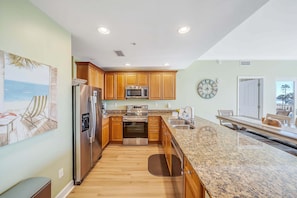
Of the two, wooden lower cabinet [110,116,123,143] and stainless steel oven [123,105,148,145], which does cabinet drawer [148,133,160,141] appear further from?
wooden lower cabinet [110,116,123,143]

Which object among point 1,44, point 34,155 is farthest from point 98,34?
point 34,155

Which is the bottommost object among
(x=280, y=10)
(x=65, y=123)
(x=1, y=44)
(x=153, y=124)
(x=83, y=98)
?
(x=153, y=124)

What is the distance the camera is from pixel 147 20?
6.14 ft

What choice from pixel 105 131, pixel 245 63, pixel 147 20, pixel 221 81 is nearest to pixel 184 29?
pixel 147 20

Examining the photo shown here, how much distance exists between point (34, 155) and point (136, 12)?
195 cm

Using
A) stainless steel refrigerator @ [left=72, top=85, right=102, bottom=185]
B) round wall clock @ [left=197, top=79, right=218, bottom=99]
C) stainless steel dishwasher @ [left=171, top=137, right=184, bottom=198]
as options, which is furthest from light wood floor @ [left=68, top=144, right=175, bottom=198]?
round wall clock @ [left=197, top=79, right=218, bottom=99]

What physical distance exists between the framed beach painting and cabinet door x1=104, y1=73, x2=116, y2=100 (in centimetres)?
300

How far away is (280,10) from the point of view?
2.31m

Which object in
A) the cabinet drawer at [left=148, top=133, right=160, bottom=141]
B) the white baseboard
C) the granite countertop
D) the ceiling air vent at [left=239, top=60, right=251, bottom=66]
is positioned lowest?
the white baseboard

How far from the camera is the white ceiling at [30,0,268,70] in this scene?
1542 mm

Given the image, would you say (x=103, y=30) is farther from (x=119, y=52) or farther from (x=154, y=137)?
(x=154, y=137)

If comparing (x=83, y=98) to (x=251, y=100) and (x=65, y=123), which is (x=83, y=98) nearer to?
(x=65, y=123)

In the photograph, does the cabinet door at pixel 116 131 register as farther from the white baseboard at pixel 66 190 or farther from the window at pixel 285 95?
the window at pixel 285 95

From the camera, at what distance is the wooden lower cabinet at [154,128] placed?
4.61 m
